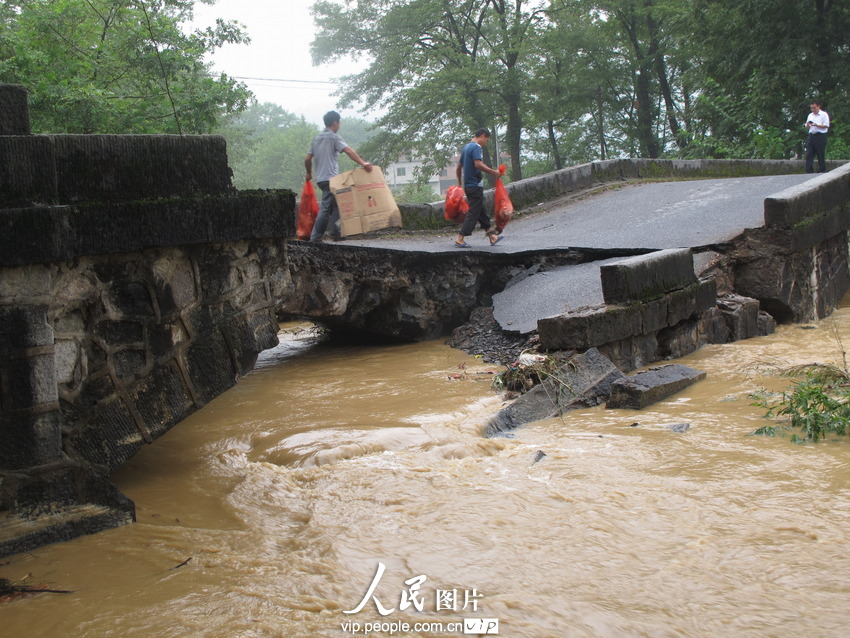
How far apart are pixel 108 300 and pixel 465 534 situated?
6.90 ft

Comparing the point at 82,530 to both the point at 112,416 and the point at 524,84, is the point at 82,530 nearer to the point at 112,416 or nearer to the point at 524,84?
the point at 112,416

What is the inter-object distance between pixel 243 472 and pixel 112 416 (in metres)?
1.13

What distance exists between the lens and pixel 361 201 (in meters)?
9.80

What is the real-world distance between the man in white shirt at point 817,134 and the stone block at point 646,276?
8.02 metres

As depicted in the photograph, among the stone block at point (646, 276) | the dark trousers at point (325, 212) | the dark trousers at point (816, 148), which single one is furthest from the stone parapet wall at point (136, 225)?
the dark trousers at point (816, 148)

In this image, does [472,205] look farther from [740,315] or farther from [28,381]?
[28,381]

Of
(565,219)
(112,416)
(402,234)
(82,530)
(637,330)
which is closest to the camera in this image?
(82,530)

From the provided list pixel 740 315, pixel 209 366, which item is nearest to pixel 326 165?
pixel 740 315

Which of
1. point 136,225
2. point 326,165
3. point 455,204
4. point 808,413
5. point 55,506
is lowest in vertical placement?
point 808,413

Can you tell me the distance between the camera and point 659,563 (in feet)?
11.2

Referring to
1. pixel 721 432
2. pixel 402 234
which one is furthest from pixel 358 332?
pixel 721 432

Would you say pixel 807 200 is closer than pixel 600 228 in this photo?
Yes

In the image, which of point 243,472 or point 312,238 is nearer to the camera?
point 243,472

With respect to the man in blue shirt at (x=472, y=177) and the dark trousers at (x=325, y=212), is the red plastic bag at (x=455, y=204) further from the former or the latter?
the dark trousers at (x=325, y=212)
